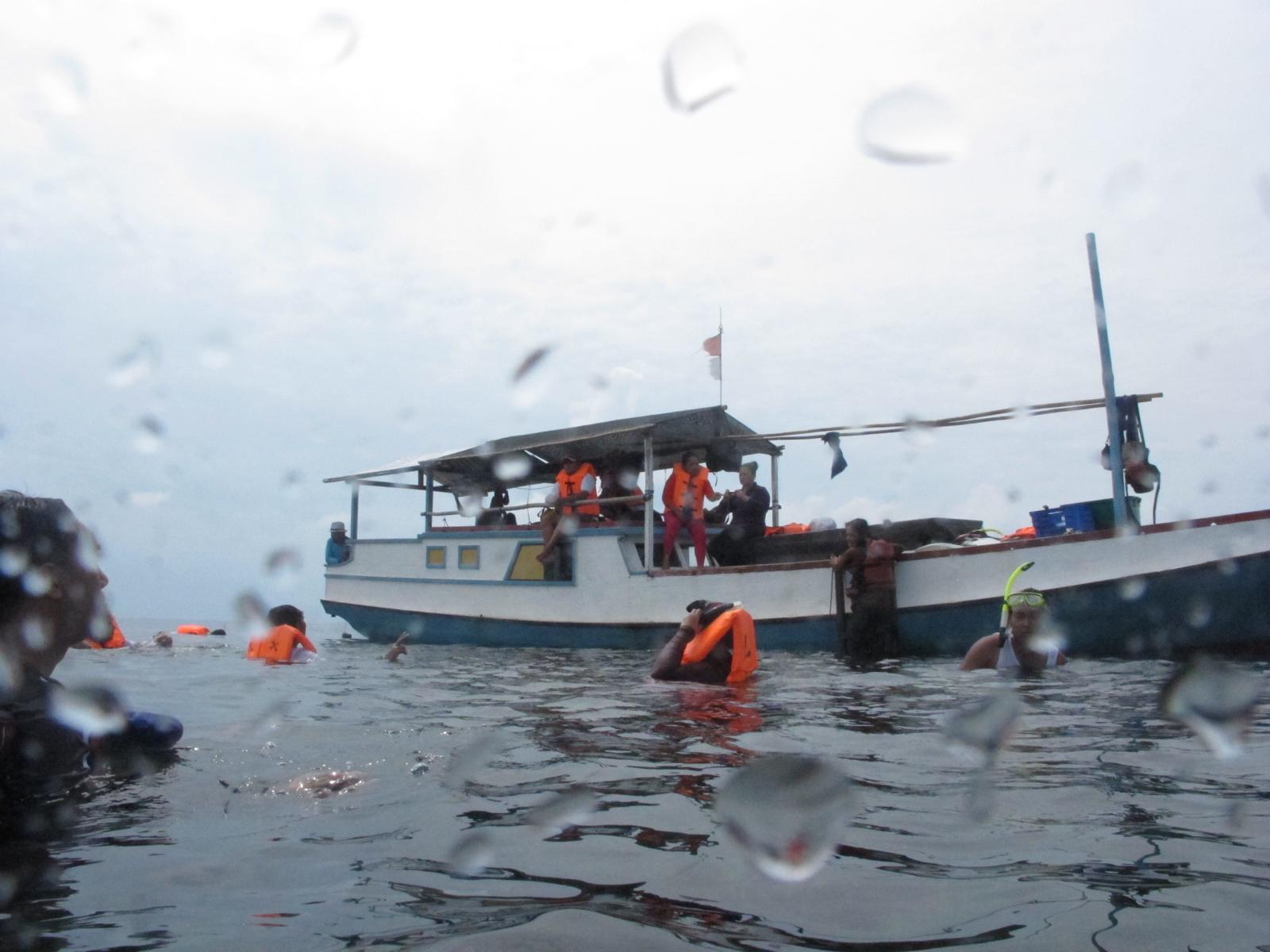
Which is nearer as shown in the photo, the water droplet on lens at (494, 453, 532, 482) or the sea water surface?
the sea water surface

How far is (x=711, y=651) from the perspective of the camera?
25.1ft

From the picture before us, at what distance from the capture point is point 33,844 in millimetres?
2840

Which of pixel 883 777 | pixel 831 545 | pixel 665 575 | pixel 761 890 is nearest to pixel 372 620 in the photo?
pixel 665 575

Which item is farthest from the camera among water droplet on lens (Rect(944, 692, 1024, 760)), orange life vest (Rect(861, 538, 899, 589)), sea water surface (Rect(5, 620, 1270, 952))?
orange life vest (Rect(861, 538, 899, 589))

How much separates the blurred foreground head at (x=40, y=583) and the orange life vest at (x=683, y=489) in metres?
10.4

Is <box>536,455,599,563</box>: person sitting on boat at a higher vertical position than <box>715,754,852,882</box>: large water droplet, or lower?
higher

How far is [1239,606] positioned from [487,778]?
865 centimetres

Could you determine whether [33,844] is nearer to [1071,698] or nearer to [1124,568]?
[1071,698]

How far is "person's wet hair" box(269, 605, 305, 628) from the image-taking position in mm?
10047

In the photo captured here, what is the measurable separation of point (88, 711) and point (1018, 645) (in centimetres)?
713

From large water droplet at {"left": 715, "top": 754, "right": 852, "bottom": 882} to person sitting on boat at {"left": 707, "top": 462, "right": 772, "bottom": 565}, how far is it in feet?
29.0

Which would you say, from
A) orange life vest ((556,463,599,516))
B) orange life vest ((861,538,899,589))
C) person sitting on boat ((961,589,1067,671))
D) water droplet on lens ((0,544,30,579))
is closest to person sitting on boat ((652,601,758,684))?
person sitting on boat ((961,589,1067,671))

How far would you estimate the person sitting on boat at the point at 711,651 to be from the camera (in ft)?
25.0

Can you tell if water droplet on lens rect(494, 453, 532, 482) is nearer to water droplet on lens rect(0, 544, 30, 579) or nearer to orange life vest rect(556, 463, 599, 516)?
orange life vest rect(556, 463, 599, 516)
